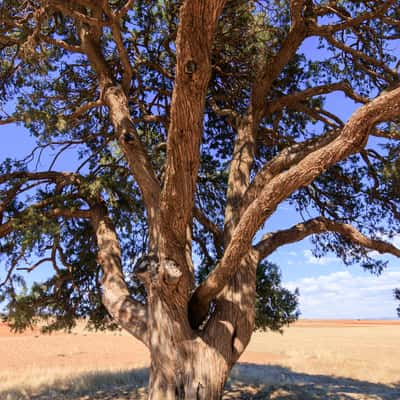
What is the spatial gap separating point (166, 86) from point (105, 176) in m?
3.13

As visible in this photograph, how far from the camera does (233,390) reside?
31.6ft

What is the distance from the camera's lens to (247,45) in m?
7.97

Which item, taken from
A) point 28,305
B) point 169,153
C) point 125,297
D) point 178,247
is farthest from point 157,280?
point 28,305

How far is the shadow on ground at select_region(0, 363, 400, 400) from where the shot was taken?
29.5 feet

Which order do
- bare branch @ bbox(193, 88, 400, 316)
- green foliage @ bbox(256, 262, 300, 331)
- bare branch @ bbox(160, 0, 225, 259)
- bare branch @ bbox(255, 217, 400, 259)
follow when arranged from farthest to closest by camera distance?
1. green foliage @ bbox(256, 262, 300, 331)
2. bare branch @ bbox(255, 217, 400, 259)
3. bare branch @ bbox(160, 0, 225, 259)
4. bare branch @ bbox(193, 88, 400, 316)

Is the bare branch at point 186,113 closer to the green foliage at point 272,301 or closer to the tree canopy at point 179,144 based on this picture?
the tree canopy at point 179,144

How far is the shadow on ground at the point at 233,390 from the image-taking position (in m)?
9.00

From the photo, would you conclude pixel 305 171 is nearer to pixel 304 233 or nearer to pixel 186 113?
pixel 186 113

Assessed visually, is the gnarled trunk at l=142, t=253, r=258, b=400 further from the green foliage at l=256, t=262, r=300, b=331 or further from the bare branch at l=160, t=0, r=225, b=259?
the green foliage at l=256, t=262, r=300, b=331

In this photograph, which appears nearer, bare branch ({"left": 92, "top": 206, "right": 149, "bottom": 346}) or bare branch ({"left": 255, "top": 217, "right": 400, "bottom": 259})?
bare branch ({"left": 92, "top": 206, "right": 149, "bottom": 346})

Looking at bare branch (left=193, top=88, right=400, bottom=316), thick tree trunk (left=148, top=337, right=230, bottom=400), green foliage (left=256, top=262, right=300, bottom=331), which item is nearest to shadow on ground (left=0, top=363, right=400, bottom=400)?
green foliage (left=256, top=262, right=300, bottom=331)

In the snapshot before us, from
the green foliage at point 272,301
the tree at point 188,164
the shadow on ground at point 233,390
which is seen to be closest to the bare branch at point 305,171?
the tree at point 188,164

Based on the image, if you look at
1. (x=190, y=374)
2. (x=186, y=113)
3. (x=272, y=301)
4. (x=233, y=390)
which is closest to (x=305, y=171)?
(x=186, y=113)

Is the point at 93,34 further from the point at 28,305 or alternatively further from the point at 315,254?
the point at 315,254
